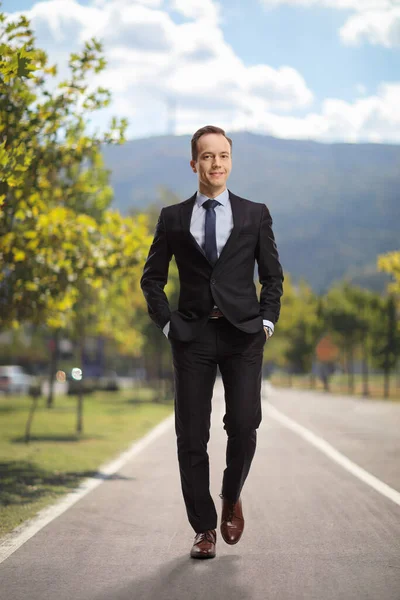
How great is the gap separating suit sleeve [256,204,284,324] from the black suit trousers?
162 mm

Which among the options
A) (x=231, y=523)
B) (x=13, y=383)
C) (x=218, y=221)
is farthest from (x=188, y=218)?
(x=13, y=383)

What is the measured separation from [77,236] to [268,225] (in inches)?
265

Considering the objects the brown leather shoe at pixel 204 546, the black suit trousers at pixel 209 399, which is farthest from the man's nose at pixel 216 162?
the brown leather shoe at pixel 204 546

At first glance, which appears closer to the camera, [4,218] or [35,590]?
[35,590]

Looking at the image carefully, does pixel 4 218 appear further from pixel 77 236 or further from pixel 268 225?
pixel 268 225

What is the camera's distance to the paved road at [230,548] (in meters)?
4.86

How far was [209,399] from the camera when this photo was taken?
580 centimetres

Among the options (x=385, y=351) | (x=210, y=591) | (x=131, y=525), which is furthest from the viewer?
(x=385, y=351)

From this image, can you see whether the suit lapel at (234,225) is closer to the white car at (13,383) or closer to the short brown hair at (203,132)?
the short brown hair at (203,132)

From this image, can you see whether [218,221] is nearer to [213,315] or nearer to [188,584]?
[213,315]

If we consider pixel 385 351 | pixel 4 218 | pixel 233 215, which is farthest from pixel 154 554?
pixel 385 351

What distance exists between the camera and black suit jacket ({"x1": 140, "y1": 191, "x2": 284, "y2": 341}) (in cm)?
559

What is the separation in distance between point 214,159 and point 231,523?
82.8 inches

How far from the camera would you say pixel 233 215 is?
18.9ft
